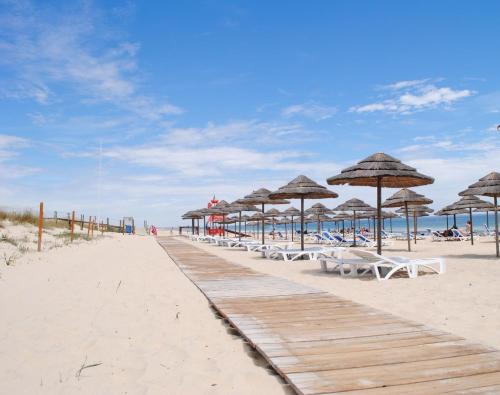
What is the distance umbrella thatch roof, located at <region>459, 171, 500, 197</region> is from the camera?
1016 cm

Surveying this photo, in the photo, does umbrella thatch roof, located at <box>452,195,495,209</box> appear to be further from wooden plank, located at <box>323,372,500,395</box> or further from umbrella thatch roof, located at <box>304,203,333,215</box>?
wooden plank, located at <box>323,372,500,395</box>

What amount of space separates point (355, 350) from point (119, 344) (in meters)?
1.99

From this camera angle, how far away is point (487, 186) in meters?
10.4

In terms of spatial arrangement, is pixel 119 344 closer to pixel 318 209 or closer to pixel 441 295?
pixel 441 295

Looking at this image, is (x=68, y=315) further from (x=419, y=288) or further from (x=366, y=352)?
(x=419, y=288)

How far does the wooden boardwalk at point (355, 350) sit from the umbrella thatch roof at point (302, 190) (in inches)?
235

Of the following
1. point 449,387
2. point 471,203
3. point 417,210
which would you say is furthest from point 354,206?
point 449,387

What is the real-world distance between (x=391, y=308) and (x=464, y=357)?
200 cm

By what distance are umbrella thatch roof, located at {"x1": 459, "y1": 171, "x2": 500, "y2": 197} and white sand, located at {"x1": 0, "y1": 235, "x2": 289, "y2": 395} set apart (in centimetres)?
799

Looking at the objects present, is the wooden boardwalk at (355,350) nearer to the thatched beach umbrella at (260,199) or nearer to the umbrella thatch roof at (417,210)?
the thatched beach umbrella at (260,199)

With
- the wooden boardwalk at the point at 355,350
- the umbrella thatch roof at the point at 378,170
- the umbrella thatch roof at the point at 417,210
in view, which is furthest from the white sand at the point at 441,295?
the umbrella thatch roof at the point at 417,210

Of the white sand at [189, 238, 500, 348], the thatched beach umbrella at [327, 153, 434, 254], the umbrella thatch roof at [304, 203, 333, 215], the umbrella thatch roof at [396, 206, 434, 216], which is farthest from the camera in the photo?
the umbrella thatch roof at [304, 203, 333, 215]

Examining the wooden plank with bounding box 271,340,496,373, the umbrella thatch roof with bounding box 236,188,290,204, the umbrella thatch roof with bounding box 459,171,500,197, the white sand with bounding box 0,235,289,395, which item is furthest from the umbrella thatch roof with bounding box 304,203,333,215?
the wooden plank with bounding box 271,340,496,373

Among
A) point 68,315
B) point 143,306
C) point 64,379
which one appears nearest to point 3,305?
point 68,315
